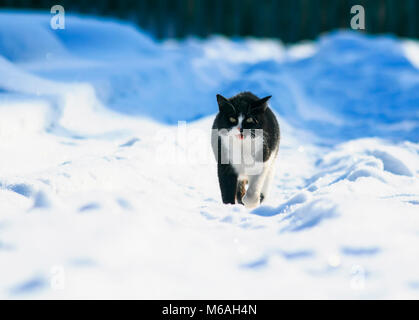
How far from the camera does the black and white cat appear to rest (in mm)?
2494

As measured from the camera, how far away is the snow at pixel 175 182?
1440 millimetres

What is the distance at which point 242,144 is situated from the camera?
2.49 meters

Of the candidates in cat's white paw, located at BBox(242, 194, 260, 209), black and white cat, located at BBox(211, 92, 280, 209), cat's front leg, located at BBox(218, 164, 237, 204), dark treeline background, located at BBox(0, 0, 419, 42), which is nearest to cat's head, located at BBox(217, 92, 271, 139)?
black and white cat, located at BBox(211, 92, 280, 209)

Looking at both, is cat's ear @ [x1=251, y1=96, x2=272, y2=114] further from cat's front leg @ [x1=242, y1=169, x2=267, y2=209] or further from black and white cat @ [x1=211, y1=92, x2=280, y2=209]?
cat's front leg @ [x1=242, y1=169, x2=267, y2=209]

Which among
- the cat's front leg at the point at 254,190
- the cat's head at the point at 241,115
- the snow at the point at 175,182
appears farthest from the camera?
the cat's front leg at the point at 254,190

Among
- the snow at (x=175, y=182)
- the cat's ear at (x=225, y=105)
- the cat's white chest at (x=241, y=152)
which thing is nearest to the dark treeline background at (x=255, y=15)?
the snow at (x=175, y=182)

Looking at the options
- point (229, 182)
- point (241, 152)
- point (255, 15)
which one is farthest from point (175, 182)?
point (255, 15)

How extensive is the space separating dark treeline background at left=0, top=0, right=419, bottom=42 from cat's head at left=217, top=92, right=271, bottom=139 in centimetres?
948

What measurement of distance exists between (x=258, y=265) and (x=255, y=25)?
11.5m

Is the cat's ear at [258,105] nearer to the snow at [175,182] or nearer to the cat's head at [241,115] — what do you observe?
the cat's head at [241,115]

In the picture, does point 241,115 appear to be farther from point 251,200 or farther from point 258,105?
point 251,200

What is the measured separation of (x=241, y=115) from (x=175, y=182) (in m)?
0.86

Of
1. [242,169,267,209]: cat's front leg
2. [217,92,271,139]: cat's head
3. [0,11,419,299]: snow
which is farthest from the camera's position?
[242,169,267,209]: cat's front leg
